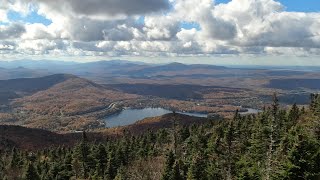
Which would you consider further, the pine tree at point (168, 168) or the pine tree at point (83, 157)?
the pine tree at point (83, 157)

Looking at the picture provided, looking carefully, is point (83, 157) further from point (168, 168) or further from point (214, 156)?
point (168, 168)

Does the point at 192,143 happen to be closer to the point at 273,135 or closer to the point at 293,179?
the point at 293,179

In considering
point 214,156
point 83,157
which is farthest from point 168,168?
point 83,157

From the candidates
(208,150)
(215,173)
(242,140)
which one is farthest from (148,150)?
(215,173)

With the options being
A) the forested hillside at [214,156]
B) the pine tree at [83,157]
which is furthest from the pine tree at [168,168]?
the pine tree at [83,157]

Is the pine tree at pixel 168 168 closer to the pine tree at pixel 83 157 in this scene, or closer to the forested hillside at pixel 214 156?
the forested hillside at pixel 214 156

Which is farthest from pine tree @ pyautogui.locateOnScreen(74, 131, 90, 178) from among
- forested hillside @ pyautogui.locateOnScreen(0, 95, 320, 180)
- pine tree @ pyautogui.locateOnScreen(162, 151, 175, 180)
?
pine tree @ pyautogui.locateOnScreen(162, 151, 175, 180)

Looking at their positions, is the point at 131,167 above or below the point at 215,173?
below

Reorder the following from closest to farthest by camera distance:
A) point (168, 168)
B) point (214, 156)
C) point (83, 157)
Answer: point (168, 168) → point (214, 156) → point (83, 157)

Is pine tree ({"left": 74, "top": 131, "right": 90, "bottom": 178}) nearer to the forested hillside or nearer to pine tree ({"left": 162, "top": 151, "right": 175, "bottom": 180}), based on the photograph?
the forested hillside
